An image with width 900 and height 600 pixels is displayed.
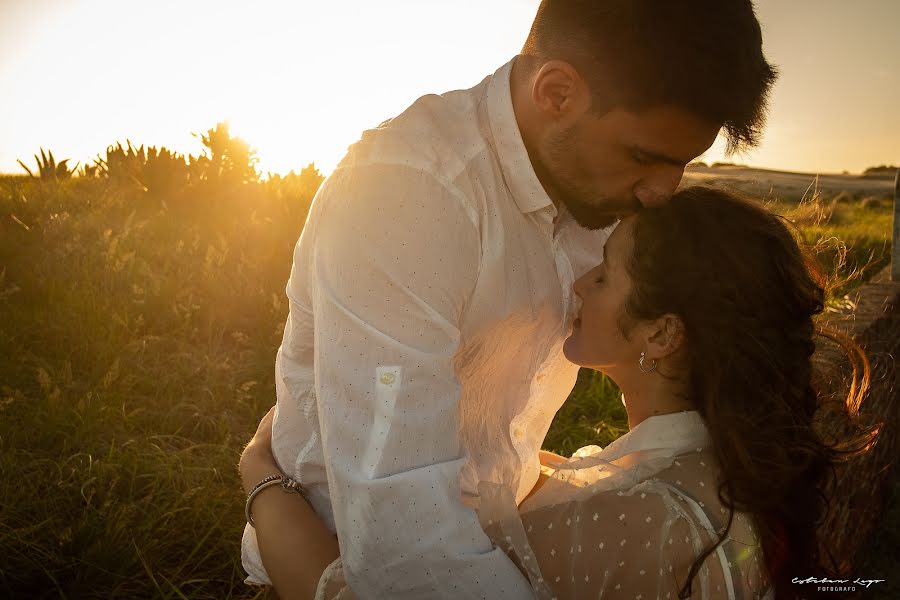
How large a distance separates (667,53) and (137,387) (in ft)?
10.0

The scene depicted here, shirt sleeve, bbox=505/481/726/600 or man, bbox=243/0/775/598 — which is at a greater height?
man, bbox=243/0/775/598

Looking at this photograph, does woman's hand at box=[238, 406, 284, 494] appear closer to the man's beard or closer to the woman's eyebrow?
the man's beard

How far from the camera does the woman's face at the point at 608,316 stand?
213 centimetres

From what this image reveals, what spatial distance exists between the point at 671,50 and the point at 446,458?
3.78 ft

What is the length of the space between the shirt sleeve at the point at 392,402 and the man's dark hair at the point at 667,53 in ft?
2.11

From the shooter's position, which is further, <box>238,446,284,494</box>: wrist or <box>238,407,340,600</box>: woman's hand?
<box>238,446,284,494</box>: wrist

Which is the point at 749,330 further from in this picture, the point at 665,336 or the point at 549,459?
the point at 549,459

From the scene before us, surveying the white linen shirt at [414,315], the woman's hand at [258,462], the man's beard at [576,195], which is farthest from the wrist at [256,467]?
the man's beard at [576,195]

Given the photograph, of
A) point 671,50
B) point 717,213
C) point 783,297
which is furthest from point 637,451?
point 671,50

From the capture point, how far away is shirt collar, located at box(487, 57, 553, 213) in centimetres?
179

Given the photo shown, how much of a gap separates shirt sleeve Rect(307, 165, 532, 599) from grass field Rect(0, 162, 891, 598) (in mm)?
1154

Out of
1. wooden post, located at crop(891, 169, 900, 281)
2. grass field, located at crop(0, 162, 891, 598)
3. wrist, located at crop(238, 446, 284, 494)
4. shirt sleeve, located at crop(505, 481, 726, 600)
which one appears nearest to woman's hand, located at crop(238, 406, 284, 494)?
wrist, located at crop(238, 446, 284, 494)

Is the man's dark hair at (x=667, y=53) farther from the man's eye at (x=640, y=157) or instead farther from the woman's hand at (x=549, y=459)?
the woman's hand at (x=549, y=459)

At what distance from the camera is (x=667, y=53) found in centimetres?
174
